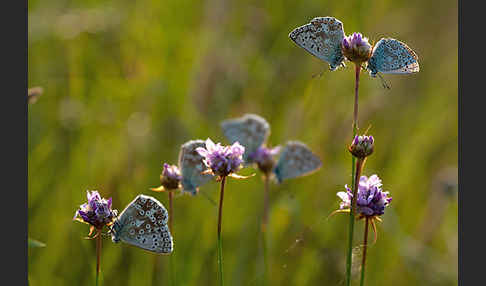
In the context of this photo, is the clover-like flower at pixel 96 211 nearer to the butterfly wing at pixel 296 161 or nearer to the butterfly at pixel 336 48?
the butterfly at pixel 336 48

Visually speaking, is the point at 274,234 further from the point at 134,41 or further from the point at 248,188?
the point at 134,41

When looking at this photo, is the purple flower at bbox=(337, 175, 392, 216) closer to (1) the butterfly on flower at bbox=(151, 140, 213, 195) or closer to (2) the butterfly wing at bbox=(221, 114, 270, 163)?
(1) the butterfly on flower at bbox=(151, 140, 213, 195)

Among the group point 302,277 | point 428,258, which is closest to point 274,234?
point 302,277

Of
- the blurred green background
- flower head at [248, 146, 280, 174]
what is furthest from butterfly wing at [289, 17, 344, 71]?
the blurred green background

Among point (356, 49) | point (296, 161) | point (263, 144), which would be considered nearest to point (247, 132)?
point (263, 144)

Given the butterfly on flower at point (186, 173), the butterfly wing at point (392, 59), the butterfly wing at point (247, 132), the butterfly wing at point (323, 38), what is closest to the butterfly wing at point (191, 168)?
the butterfly on flower at point (186, 173)

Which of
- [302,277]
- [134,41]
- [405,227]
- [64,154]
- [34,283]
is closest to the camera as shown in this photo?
[34,283]
